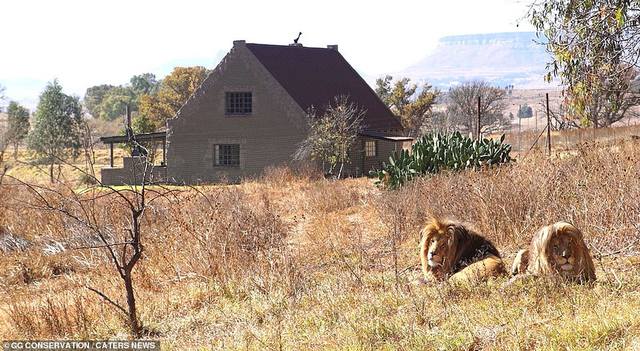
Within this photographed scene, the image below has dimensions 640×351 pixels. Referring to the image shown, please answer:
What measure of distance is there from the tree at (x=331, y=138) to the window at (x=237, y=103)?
342cm

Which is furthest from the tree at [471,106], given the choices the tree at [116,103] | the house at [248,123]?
the tree at [116,103]

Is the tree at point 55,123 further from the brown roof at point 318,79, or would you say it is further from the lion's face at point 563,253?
the lion's face at point 563,253

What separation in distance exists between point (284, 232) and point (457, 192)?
4.17m

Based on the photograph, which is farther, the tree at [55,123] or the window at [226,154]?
the tree at [55,123]

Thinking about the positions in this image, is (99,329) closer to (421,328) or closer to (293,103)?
(421,328)

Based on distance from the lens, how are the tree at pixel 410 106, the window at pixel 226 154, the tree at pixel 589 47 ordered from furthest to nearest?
the tree at pixel 410 106 < the window at pixel 226 154 < the tree at pixel 589 47

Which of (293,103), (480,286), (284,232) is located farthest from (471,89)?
(480,286)

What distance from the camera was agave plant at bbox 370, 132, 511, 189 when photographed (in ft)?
61.1

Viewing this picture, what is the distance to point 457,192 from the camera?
14609 mm

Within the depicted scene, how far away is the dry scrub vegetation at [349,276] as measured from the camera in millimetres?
7242

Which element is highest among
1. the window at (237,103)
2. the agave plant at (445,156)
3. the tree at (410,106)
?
the tree at (410,106)

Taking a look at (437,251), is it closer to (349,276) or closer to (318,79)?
(349,276)

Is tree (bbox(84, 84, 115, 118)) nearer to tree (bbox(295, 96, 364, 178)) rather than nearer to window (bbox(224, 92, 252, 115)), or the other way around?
window (bbox(224, 92, 252, 115))

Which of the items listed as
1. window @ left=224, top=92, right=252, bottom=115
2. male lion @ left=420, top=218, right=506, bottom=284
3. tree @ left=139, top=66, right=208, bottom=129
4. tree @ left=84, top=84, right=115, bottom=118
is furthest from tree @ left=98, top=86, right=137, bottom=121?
male lion @ left=420, top=218, right=506, bottom=284
